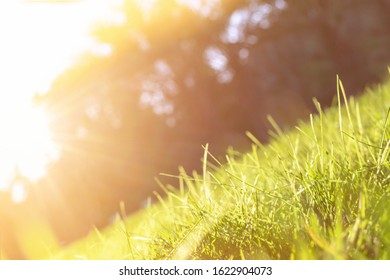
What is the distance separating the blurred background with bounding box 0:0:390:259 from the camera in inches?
431

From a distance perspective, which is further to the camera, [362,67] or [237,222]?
[362,67]

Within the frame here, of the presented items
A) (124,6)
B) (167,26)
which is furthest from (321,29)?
(124,6)

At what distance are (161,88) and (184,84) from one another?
0.75 m

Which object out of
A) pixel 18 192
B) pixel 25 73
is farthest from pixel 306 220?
pixel 18 192

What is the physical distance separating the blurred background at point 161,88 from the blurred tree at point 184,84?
3cm

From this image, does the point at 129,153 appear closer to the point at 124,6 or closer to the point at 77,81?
the point at 77,81

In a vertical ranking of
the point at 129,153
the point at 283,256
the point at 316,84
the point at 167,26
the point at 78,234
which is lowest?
the point at 78,234

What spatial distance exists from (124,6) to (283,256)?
14.2 meters

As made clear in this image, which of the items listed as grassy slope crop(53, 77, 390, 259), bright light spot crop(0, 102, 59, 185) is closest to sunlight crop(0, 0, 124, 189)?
bright light spot crop(0, 102, 59, 185)

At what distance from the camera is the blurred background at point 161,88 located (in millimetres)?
10938

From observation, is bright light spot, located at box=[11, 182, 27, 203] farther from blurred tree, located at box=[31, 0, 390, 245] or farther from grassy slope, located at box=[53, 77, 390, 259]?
grassy slope, located at box=[53, 77, 390, 259]

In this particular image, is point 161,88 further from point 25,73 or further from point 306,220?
point 306,220

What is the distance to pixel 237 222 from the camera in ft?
3.71

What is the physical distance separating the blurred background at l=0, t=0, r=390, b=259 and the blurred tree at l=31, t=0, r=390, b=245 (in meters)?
0.03
